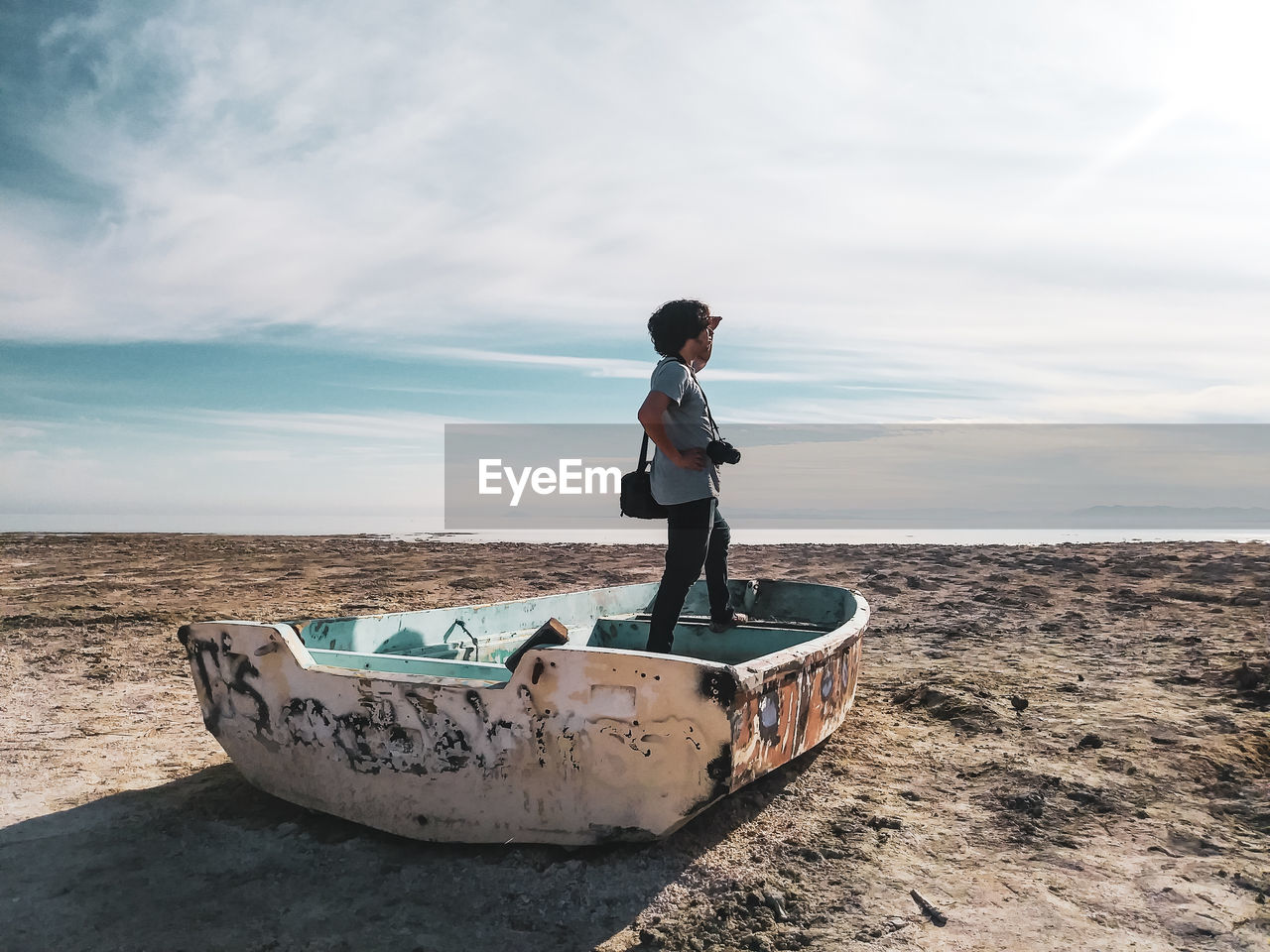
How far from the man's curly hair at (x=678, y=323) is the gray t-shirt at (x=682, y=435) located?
18 cm

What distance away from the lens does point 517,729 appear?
302cm

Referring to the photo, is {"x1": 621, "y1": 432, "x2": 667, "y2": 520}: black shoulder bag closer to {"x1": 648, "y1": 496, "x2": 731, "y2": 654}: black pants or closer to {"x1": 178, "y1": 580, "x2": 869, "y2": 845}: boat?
{"x1": 648, "y1": 496, "x2": 731, "y2": 654}: black pants

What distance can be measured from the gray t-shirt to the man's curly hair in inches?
7.0

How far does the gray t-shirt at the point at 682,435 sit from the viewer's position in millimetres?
3828

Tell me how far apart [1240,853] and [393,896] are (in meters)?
3.18

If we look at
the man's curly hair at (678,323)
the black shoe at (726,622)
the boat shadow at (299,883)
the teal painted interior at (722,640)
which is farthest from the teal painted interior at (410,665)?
the man's curly hair at (678,323)

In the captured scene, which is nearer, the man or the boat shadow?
the boat shadow

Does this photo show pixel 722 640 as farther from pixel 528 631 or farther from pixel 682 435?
pixel 682 435

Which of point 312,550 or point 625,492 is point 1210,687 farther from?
point 312,550

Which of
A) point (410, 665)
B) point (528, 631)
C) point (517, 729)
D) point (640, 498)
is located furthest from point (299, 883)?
point (528, 631)

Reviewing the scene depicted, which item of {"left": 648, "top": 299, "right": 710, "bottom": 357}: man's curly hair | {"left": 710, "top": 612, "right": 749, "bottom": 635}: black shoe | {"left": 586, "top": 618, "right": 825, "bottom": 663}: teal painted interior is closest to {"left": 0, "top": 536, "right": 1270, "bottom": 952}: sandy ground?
{"left": 586, "top": 618, "right": 825, "bottom": 663}: teal painted interior

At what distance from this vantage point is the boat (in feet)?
9.39

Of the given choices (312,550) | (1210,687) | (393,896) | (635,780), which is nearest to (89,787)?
(393,896)

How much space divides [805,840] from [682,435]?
6.07 ft
